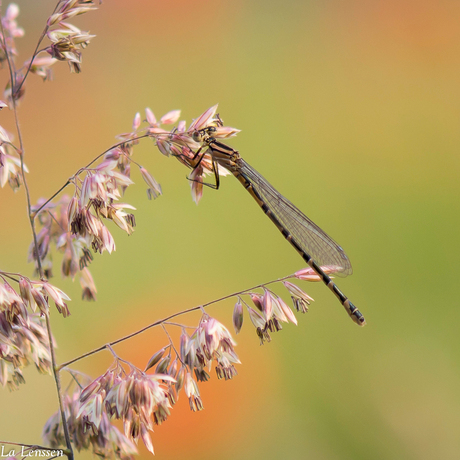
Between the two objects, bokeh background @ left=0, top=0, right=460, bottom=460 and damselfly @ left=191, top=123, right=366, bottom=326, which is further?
bokeh background @ left=0, top=0, right=460, bottom=460

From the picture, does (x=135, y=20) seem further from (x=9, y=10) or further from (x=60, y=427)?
(x=60, y=427)

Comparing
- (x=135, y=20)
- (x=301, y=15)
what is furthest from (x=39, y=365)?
(x=301, y=15)

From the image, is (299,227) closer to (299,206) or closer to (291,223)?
(291,223)

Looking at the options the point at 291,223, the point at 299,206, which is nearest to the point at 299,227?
the point at 291,223

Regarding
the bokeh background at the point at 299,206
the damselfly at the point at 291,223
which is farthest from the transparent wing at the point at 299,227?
the bokeh background at the point at 299,206

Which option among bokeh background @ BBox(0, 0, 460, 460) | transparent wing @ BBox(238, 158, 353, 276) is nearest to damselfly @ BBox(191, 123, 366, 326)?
transparent wing @ BBox(238, 158, 353, 276)

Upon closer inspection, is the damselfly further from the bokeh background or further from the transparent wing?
the bokeh background
